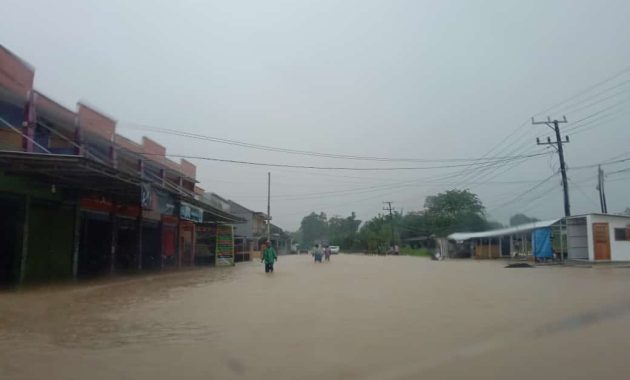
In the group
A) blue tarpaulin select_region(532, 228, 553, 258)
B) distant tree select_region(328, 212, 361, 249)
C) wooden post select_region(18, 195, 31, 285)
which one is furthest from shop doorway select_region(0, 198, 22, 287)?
distant tree select_region(328, 212, 361, 249)

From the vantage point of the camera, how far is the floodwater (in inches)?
255

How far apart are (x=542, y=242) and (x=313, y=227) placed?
3932 inches

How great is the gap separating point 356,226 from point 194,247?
85.7m

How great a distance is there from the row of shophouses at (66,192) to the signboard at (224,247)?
5.91 m

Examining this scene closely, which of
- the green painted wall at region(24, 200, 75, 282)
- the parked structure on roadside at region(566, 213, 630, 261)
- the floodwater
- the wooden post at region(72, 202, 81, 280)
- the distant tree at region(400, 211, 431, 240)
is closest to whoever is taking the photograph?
the floodwater

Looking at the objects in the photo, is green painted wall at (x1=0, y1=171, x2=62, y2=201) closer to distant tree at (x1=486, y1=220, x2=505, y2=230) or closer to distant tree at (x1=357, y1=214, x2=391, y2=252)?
distant tree at (x1=486, y1=220, x2=505, y2=230)

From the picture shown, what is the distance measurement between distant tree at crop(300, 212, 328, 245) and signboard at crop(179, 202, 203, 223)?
102 m

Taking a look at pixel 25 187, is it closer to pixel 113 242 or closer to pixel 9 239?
pixel 9 239

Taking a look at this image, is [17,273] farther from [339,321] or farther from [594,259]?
[594,259]

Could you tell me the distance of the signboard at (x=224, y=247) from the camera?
34625 millimetres

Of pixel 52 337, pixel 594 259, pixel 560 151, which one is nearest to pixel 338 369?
pixel 52 337

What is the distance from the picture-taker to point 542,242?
32562 mm

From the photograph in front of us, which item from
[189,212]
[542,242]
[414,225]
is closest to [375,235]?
[414,225]

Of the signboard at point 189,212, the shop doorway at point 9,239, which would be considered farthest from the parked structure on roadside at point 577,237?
the shop doorway at point 9,239
